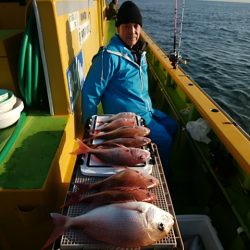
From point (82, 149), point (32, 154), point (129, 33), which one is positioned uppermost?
point (129, 33)

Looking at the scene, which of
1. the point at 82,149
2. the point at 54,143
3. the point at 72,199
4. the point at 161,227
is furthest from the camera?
the point at 54,143

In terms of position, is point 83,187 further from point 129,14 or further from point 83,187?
point 129,14

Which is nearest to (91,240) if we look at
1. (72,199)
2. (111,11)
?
(72,199)

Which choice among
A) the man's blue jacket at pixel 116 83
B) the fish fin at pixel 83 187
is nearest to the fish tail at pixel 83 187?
the fish fin at pixel 83 187

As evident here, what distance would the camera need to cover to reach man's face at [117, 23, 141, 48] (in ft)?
11.4

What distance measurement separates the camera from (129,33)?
350cm

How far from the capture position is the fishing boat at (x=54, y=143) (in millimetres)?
2357

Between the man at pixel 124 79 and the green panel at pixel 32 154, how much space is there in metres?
0.61

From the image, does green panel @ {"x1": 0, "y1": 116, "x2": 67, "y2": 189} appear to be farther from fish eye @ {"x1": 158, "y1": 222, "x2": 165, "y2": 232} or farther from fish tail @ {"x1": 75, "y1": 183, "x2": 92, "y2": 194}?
fish eye @ {"x1": 158, "y1": 222, "x2": 165, "y2": 232}

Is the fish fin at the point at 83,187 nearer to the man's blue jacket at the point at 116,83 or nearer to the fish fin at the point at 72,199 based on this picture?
the fish fin at the point at 72,199

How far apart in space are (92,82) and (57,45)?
72 cm

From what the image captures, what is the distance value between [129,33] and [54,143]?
1702mm

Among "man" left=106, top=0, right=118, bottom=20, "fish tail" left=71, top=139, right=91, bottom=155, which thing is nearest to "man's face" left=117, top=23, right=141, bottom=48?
"fish tail" left=71, top=139, right=91, bottom=155

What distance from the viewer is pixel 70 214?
1.84m
